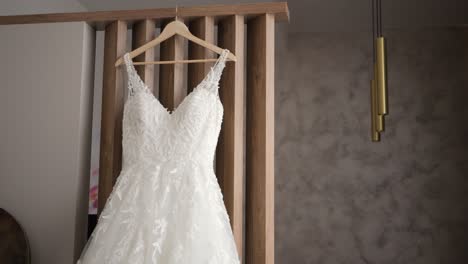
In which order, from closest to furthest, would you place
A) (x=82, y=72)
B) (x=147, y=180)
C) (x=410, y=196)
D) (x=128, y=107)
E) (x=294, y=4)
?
(x=147, y=180), (x=128, y=107), (x=82, y=72), (x=294, y=4), (x=410, y=196)

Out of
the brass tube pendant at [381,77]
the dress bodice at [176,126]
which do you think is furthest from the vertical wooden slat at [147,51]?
the brass tube pendant at [381,77]

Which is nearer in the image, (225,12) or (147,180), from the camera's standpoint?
(147,180)

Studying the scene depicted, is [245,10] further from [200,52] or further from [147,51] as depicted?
[147,51]

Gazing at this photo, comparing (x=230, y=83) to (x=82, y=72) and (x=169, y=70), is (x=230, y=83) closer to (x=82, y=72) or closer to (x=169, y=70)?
(x=169, y=70)

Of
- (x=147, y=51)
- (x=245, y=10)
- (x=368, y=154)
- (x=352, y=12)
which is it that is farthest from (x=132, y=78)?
(x=368, y=154)

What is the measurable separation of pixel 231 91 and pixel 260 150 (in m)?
0.29

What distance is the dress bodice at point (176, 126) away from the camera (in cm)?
193

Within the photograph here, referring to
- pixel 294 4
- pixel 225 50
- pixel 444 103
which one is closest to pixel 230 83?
pixel 225 50

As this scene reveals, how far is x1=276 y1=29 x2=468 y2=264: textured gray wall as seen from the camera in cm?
450

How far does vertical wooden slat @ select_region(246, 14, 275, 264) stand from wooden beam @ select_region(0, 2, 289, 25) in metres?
0.05

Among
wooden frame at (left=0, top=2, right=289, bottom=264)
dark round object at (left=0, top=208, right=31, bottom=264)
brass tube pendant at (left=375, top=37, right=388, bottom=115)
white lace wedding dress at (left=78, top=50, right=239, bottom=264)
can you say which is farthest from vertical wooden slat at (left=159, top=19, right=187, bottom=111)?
brass tube pendant at (left=375, top=37, right=388, bottom=115)

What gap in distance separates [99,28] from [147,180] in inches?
35.7

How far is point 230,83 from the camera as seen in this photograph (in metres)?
2.13

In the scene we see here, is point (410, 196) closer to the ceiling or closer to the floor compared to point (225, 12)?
closer to the floor
